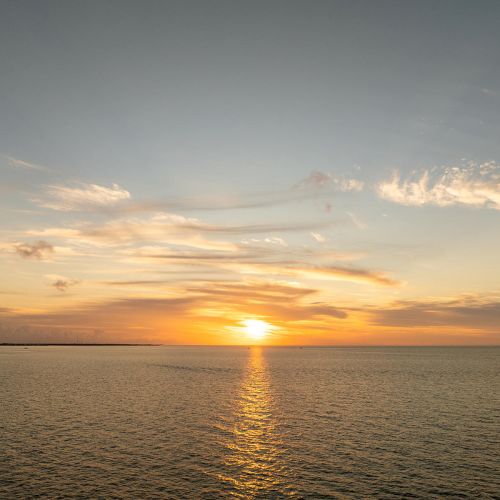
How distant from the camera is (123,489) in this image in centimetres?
3781

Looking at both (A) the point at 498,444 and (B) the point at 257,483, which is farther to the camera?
(A) the point at 498,444

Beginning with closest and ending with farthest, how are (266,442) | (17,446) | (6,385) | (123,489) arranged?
(123,489), (17,446), (266,442), (6,385)

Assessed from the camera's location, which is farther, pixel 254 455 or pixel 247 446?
pixel 247 446

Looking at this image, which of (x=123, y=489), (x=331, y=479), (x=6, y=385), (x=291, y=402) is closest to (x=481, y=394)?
(x=291, y=402)

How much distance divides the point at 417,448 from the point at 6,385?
356ft

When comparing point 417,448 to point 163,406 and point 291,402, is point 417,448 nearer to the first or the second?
point 291,402

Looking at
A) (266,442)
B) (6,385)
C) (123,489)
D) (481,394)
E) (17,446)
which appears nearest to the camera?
(123,489)

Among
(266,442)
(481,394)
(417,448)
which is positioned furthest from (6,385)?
(481,394)

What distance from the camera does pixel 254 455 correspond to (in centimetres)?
4931

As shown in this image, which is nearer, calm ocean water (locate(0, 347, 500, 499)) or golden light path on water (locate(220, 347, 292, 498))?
calm ocean water (locate(0, 347, 500, 499))

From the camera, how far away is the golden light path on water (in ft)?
128

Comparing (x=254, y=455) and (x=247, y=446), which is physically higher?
(x=247, y=446)

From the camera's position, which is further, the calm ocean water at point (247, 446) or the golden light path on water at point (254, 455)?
the golden light path on water at point (254, 455)

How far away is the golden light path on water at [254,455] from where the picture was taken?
39.1 metres
